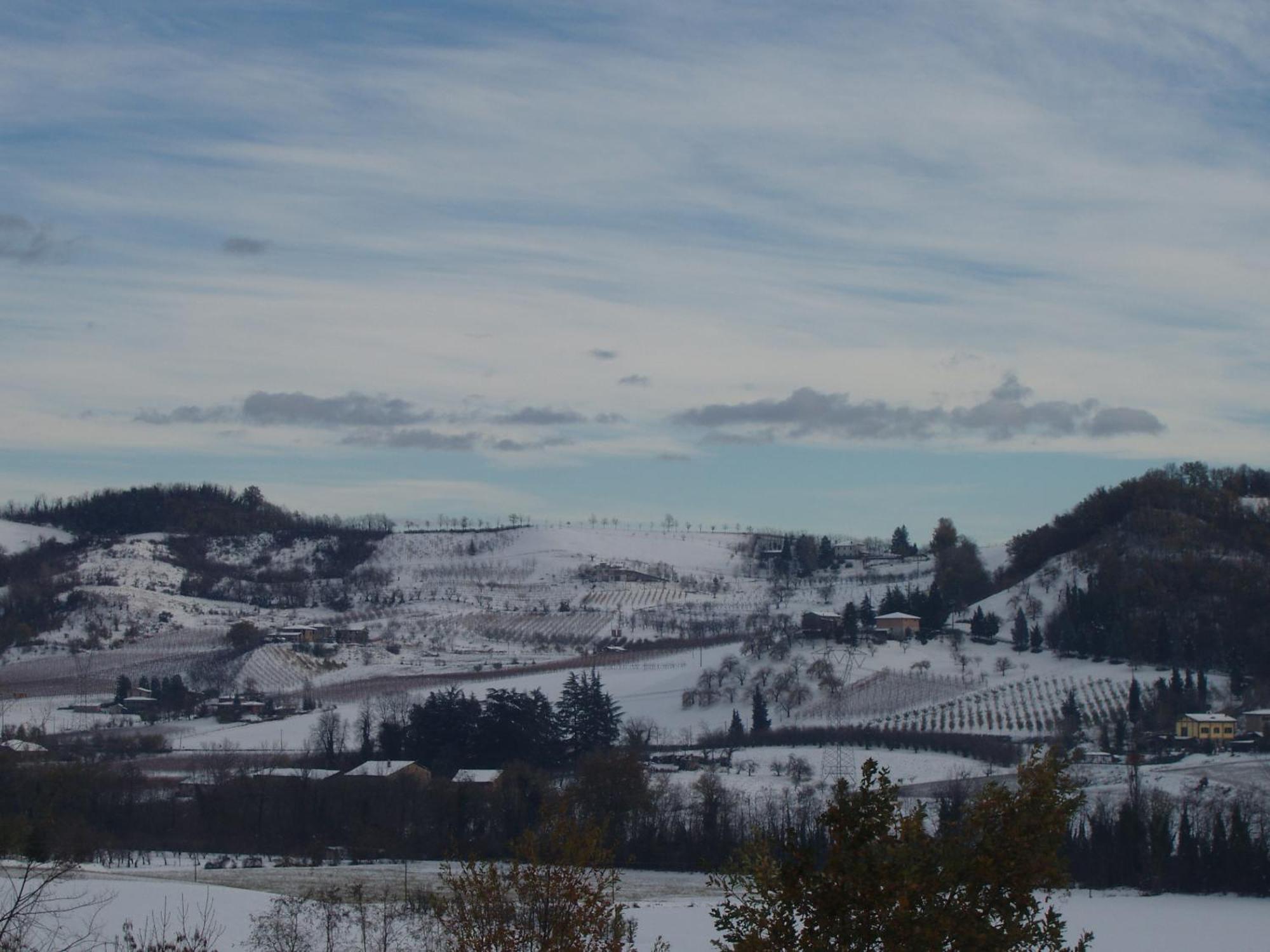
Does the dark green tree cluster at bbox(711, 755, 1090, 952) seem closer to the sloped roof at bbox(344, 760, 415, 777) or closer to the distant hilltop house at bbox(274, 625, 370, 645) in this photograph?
the sloped roof at bbox(344, 760, 415, 777)

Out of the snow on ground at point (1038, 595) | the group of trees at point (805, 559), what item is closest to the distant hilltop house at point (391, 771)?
the snow on ground at point (1038, 595)

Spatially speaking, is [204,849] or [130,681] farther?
[130,681]

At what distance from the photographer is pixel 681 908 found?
40.3 meters

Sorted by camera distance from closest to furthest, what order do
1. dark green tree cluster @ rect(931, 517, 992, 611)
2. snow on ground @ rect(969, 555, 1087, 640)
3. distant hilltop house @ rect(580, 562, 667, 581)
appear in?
snow on ground @ rect(969, 555, 1087, 640) → dark green tree cluster @ rect(931, 517, 992, 611) → distant hilltop house @ rect(580, 562, 667, 581)

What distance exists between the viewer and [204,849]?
192ft

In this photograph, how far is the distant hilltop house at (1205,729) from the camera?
75.2 meters

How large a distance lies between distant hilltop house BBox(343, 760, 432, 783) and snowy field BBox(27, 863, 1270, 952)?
743 inches

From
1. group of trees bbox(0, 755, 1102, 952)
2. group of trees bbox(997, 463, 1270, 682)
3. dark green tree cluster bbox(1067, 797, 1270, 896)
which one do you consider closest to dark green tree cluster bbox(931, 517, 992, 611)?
group of trees bbox(997, 463, 1270, 682)

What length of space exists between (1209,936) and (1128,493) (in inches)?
3821

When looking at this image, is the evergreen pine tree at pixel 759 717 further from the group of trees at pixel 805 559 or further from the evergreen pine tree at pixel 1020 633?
the group of trees at pixel 805 559

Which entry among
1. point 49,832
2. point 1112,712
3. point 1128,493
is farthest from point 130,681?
point 1128,493

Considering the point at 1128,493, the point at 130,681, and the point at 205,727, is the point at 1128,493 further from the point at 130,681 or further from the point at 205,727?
the point at 130,681

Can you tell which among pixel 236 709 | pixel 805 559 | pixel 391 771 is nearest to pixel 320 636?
pixel 236 709

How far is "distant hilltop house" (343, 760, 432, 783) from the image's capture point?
68.9 m
